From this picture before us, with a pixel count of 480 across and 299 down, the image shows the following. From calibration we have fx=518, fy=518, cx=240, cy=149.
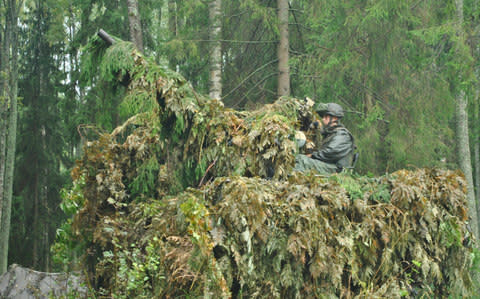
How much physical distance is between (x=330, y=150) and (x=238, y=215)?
2.98m

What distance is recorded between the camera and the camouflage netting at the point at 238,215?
520cm

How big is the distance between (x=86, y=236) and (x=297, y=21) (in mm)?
10310

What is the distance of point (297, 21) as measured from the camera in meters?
14.9

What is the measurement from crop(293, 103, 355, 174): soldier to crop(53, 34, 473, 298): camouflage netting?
743 millimetres

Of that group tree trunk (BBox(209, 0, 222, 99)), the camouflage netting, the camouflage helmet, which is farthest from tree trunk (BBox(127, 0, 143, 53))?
the camouflage helmet

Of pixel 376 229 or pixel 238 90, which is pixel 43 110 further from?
pixel 376 229

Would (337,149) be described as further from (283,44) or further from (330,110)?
(283,44)

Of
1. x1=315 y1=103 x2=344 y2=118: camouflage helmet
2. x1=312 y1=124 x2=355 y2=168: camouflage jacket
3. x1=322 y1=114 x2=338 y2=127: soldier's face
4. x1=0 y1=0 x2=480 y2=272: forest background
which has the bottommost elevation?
x1=312 y1=124 x2=355 y2=168: camouflage jacket

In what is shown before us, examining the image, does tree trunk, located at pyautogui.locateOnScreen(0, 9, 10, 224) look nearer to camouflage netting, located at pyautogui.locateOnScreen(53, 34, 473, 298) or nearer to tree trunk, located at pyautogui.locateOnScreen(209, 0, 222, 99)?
tree trunk, located at pyautogui.locateOnScreen(209, 0, 222, 99)

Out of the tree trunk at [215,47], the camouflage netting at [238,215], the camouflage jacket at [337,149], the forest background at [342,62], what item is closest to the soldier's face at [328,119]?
the camouflage jacket at [337,149]

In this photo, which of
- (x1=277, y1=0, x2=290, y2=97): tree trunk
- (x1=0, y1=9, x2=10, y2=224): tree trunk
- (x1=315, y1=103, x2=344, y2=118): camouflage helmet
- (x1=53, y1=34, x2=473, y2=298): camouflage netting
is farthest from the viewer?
(x1=0, y1=9, x2=10, y2=224): tree trunk

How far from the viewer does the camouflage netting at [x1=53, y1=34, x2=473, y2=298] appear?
205 inches

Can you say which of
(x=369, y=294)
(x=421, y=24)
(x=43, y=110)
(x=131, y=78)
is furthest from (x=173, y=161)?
(x=43, y=110)

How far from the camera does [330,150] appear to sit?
772cm
